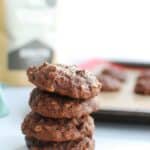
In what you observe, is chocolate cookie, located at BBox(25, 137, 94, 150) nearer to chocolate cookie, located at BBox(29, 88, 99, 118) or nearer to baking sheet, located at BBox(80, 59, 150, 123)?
chocolate cookie, located at BBox(29, 88, 99, 118)

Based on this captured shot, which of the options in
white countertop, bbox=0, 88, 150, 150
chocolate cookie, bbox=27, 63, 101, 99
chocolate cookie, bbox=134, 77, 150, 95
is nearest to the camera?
chocolate cookie, bbox=27, 63, 101, 99

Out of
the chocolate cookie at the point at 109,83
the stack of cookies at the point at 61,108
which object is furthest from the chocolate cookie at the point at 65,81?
the chocolate cookie at the point at 109,83

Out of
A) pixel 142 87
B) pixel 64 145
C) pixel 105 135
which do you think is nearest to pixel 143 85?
pixel 142 87

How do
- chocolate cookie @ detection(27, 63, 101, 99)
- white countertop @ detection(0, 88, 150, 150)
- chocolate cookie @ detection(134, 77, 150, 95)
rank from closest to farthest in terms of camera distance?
chocolate cookie @ detection(27, 63, 101, 99) < white countertop @ detection(0, 88, 150, 150) < chocolate cookie @ detection(134, 77, 150, 95)

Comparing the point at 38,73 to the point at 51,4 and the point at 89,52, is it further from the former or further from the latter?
the point at 89,52

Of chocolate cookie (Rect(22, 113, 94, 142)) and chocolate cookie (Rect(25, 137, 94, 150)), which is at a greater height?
chocolate cookie (Rect(22, 113, 94, 142))

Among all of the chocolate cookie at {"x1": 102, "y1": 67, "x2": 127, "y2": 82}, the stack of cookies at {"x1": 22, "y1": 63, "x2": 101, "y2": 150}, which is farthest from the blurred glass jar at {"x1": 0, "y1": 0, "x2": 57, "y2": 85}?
the stack of cookies at {"x1": 22, "y1": 63, "x2": 101, "y2": 150}

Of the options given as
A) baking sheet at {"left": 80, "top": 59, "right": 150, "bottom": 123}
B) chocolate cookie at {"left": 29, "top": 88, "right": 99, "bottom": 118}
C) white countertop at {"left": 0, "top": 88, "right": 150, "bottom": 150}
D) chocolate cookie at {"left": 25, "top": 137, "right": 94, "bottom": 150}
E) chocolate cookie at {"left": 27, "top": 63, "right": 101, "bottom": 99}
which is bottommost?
white countertop at {"left": 0, "top": 88, "right": 150, "bottom": 150}
